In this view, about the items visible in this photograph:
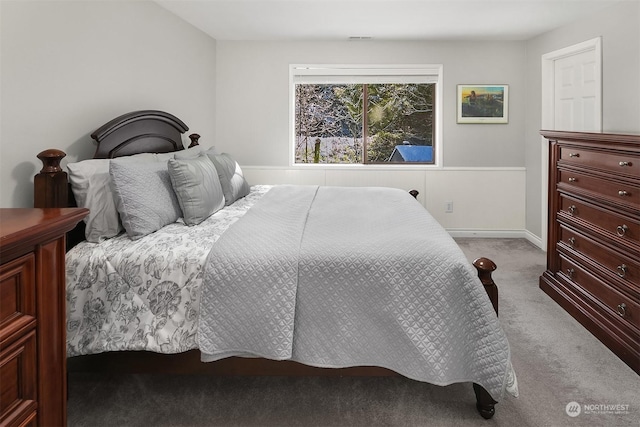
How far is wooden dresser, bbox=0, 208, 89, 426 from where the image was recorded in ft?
3.64

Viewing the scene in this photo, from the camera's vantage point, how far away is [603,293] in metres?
2.76

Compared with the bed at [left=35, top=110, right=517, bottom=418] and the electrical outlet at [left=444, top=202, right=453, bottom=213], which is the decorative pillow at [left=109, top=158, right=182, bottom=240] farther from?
the electrical outlet at [left=444, top=202, right=453, bottom=213]

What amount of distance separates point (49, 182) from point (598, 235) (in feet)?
10.3

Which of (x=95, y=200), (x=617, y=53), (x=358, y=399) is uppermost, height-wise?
(x=617, y=53)

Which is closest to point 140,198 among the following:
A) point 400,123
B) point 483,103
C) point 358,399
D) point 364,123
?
point 358,399

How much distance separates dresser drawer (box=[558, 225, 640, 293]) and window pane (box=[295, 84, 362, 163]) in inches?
113

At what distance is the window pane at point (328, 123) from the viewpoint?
5.56 metres

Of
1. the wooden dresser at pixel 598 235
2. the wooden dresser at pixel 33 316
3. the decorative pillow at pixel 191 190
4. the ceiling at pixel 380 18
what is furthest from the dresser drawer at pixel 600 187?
the wooden dresser at pixel 33 316

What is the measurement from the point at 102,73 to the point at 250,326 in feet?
6.73

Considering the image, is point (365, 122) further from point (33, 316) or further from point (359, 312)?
point (33, 316)

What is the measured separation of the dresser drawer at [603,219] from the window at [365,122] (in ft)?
7.82

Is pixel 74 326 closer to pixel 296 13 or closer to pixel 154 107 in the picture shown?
pixel 154 107

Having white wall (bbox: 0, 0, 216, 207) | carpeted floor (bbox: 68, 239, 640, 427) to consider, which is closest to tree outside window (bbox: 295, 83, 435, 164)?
white wall (bbox: 0, 0, 216, 207)

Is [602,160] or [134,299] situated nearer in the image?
[134,299]
